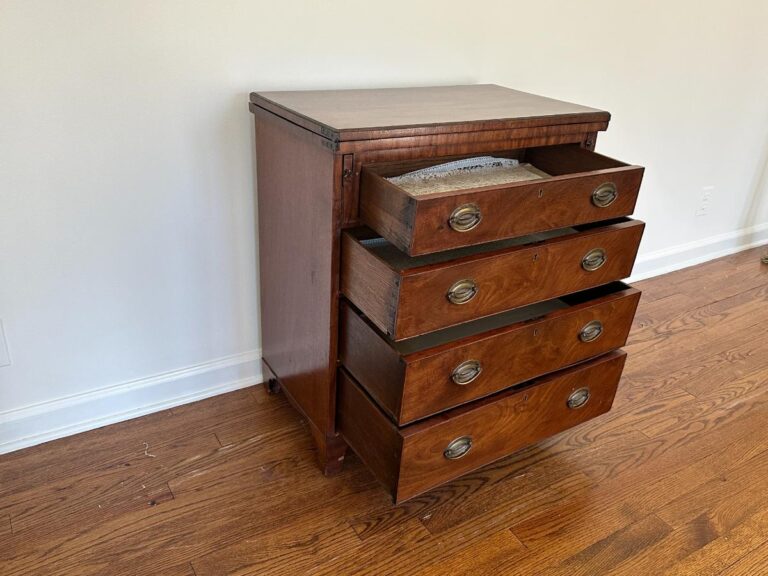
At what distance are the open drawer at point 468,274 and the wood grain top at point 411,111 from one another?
7.6 inches

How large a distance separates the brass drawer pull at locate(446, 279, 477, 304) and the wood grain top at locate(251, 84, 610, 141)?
0.28 m

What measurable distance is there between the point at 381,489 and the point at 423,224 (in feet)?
2.13

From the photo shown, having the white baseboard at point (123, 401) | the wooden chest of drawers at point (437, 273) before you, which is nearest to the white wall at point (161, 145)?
the white baseboard at point (123, 401)

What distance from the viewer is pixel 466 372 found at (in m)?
1.12

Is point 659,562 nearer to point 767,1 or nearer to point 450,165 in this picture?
point 450,165

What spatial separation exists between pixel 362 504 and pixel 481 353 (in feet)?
1.41

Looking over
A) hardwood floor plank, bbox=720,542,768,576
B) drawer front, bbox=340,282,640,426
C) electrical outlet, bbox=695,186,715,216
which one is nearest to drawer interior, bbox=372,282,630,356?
drawer front, bbox=340,282,640,426

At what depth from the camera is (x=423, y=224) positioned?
0.95 m

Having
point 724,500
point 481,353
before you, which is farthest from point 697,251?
point 481,353

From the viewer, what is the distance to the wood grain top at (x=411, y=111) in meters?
1.05

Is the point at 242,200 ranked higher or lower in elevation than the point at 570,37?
lower

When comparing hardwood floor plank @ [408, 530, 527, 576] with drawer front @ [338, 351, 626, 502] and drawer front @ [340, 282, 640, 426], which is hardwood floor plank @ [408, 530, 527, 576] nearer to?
drawer front @ [338, 351, 626, 502]

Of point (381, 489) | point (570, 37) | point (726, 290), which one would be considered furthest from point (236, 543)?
point (726, 290)

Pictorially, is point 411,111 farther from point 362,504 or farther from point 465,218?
point 362,504
